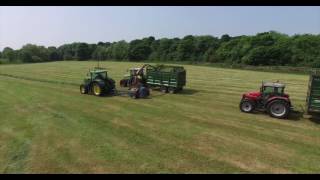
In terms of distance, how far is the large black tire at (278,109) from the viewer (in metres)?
15.7

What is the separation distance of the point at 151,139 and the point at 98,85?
11.5 metres

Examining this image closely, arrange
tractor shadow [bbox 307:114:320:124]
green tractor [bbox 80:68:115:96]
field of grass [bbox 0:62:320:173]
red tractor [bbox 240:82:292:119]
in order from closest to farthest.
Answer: field of grass [bbox 0:62:320:173], tractor shadow [bbox 307:114:320:124], red tractor [bbox 240:82:292:119], green tractor [bbox 80:68:115:96]

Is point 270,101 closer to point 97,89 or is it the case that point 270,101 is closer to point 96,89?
point 97,89

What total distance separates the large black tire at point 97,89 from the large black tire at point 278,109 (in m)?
11.2

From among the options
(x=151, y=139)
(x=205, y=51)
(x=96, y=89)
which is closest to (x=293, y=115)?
(x=151, y=139)

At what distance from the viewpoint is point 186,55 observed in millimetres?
95562

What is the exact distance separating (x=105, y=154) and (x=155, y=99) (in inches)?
433

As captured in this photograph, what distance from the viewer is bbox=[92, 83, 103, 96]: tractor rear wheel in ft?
74.3

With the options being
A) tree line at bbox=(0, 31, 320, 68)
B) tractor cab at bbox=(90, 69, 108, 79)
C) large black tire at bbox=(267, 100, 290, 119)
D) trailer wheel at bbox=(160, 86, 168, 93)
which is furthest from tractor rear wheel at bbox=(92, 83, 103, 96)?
tree line at bbox=(0, 31, 320, 68)

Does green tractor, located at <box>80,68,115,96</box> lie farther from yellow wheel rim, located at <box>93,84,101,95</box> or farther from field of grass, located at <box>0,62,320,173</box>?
field of grass, located at <box>0,62,320,173</box>

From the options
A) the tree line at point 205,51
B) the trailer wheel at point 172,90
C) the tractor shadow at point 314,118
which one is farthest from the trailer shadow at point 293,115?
the tree line at point 205,51

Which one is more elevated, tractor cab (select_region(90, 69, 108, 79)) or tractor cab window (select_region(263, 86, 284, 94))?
tractor cab (select_region(90, 69, 108, 79))
